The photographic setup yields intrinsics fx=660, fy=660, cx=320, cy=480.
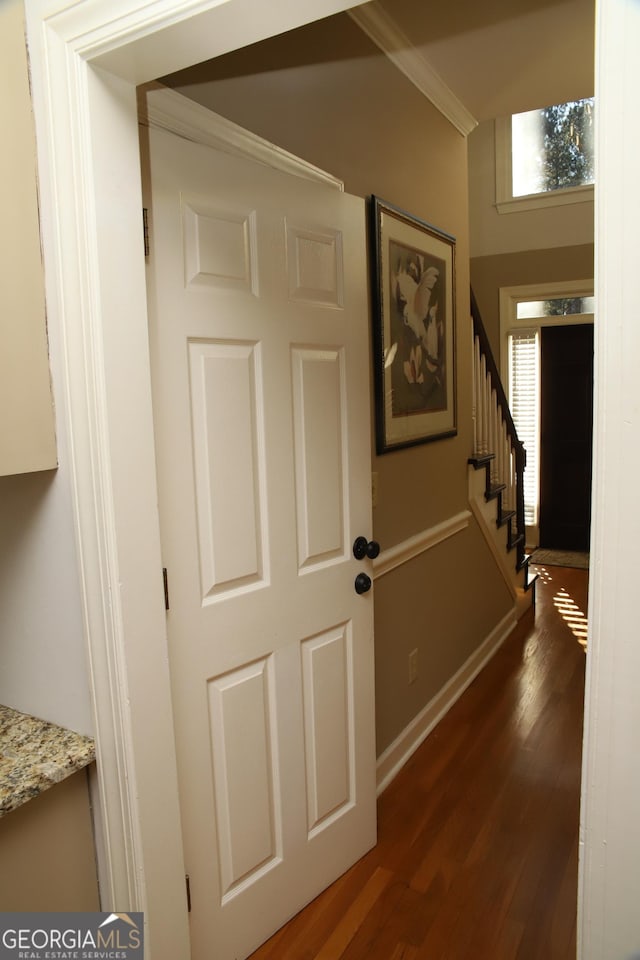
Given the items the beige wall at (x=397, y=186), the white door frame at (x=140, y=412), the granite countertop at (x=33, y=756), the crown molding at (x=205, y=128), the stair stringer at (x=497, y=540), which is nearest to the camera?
the white door frame at (x=140, y=412)

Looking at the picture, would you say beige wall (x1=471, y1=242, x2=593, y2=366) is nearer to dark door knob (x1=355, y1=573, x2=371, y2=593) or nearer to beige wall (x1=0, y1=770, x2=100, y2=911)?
dark door knob (x1=355, y1=573, x2=371, y2=593)

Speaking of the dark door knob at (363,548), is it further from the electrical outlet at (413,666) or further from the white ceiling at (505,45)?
the white ceiling at (505,45)

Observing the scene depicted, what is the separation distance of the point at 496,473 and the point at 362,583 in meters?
2.32

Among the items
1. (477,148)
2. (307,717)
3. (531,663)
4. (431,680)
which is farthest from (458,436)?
(477,148)

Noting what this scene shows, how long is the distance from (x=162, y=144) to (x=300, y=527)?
3.24ft

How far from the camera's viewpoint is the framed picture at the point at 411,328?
94.0 inches

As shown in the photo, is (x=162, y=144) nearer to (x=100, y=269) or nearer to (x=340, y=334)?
(x=100, y=269)

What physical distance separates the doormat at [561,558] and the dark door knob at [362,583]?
13.2ft

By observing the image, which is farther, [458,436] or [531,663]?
[531,663]

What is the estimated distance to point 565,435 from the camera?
586cm

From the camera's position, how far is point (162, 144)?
1408 millimetres

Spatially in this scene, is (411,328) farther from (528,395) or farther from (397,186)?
(528,395)

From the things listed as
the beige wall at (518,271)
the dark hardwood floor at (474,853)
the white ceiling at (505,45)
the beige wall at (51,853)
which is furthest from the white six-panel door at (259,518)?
the beige wall at (518,271)

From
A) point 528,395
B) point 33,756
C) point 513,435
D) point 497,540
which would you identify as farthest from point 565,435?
point 33,756
